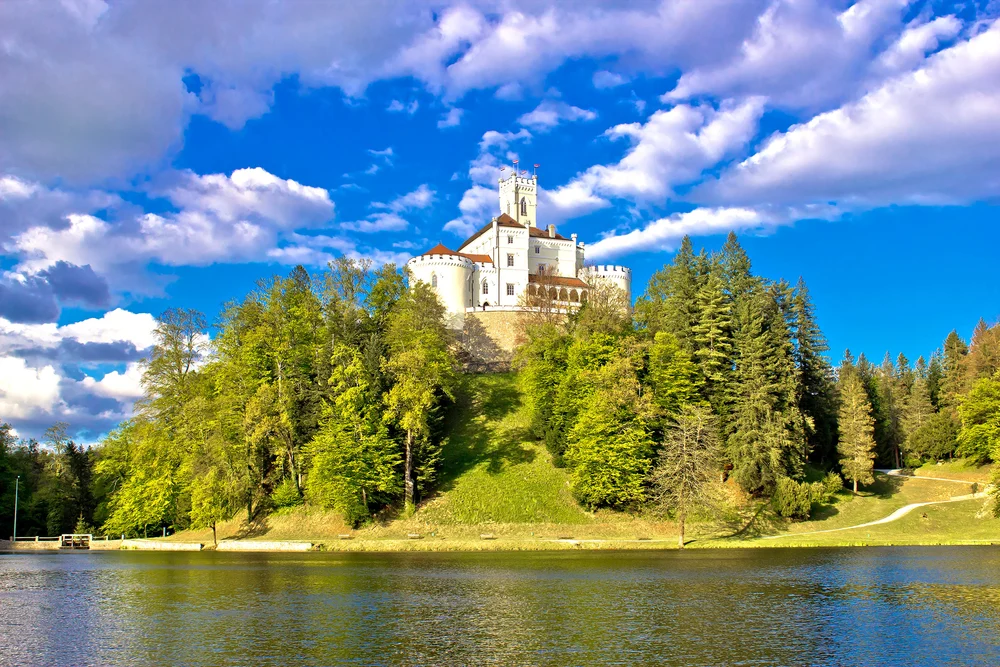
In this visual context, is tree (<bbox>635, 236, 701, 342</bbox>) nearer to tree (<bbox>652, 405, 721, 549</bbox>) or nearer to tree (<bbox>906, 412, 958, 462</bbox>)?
tree (<bbox>652, 405, 721, 549</bbox>)

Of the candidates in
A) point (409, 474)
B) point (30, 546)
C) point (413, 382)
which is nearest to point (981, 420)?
point (413, 382)

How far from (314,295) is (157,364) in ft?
38.8

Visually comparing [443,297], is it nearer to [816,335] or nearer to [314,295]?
[314,295]

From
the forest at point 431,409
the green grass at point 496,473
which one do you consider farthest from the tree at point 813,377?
the green grass at point 496,473

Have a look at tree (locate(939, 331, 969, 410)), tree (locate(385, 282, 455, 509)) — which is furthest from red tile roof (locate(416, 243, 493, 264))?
tree (locate(939, 331, 969, 410))

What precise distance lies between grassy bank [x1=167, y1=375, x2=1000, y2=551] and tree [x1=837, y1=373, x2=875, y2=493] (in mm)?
1595

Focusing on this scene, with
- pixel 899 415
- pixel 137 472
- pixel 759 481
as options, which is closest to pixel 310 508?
pixel 137 472

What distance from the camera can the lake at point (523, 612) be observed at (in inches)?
663

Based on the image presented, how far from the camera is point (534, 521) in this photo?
4559 cm

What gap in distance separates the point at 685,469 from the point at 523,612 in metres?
21.0

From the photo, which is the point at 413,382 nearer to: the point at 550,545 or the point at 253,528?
the point at 550,545

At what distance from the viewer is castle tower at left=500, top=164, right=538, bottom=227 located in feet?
316

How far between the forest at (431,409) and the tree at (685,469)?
155mm

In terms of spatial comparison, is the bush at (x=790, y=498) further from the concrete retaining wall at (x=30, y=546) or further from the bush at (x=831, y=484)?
the concrete retaining wall at (x=30, y=546)
